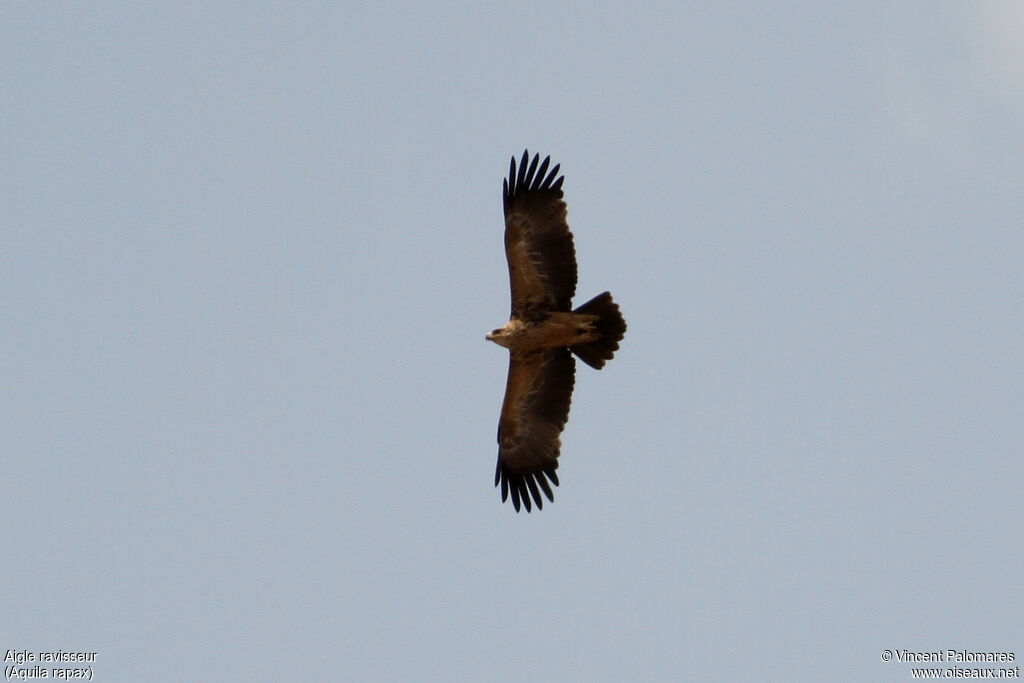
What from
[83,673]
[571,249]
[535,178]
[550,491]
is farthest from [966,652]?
[83,673]

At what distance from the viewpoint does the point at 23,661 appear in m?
16.5

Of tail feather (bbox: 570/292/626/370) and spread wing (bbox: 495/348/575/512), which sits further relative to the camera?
spread wing (bbox: 495/348/575/512)

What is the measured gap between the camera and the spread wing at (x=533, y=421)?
1828 centimetres

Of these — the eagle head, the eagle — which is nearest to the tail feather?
the eagle

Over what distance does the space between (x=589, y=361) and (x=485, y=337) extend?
1501 millimetres

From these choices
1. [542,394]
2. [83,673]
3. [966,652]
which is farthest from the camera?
[542,394]

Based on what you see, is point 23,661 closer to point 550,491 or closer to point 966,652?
point 550,491

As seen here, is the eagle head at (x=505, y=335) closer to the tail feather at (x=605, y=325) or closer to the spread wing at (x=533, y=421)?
the spread wing at (x=533, y=421)

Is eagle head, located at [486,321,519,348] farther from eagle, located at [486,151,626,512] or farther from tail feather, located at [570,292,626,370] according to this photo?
tail feather, located at [570,292,626,370]

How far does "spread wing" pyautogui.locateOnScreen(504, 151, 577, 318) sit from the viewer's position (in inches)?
691

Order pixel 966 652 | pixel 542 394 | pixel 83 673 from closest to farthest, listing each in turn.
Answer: pixel 966 652 < pixel 83 673 < pixel 542 394

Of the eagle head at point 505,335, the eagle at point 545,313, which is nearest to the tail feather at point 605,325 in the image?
the eagle at point 545,313

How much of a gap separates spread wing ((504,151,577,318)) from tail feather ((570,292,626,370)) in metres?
0.35

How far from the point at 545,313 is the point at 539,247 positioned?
91cm
